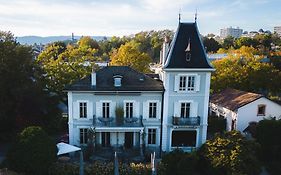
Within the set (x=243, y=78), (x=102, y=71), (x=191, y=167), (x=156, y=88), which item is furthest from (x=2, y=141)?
(x=243, y=78)

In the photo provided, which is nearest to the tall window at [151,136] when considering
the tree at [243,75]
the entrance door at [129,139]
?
the entrance door at [129,139]

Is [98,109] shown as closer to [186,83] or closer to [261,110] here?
[186,83]

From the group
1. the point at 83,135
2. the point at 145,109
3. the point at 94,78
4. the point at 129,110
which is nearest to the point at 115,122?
the point at 129,110

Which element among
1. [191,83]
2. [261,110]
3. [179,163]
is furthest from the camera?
[261,110]

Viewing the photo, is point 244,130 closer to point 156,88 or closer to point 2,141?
point 156,88

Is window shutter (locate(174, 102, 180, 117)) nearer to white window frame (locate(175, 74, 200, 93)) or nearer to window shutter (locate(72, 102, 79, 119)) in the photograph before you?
white window frame (locate(175, 74, 200, 93))
